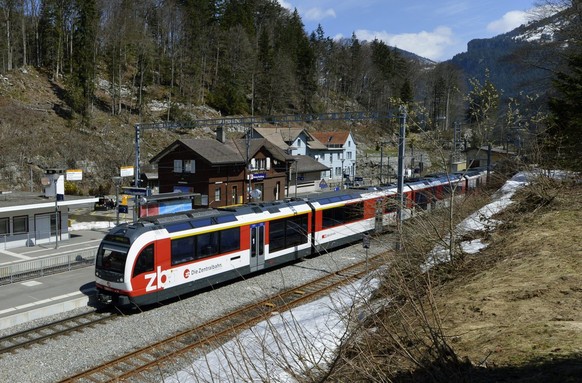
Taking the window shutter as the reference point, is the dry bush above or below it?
below

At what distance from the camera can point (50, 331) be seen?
1313 centimetres

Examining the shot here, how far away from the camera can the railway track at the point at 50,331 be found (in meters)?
12.1

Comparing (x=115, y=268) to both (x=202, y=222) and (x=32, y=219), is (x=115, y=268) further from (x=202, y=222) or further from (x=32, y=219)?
(x=32, y=219)

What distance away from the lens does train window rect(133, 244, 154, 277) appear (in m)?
13.9

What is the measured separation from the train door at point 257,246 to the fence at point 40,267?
7.43m

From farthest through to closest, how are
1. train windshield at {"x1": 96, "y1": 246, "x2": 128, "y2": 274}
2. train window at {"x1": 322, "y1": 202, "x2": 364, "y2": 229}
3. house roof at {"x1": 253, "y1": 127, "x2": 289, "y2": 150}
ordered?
1. house roof at {"x1": 253, "y1": 127, "x2": 289, "y2": 150}
2. train window at {"x1": 322, "y1": 202, "x2": 364, "y2": 229}
3. train windshield at {"x1": 96, "y1": 246, "x2": 128, "y2": 274}

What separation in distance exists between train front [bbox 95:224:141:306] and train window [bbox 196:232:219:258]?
223cm

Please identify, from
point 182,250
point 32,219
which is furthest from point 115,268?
point 32,219

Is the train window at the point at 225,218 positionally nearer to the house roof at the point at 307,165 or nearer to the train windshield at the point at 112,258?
the train windshield at the point at 112,258

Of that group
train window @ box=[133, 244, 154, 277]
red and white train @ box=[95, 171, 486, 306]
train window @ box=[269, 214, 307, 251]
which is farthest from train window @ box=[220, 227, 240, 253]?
train window @ box=[133, 244, 154, 277]

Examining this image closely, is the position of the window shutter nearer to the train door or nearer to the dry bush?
the train door

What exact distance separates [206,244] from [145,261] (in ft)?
7.52

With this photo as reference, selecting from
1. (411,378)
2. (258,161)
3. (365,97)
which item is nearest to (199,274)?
(411,378)

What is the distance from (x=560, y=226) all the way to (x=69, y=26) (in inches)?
2277
